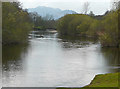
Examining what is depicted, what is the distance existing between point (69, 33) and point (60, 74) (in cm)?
8397

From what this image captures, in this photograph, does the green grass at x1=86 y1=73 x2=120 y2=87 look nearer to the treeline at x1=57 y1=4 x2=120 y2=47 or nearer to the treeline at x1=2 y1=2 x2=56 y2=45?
the treeline at x1=2 y1=2 x2=56 y2=45

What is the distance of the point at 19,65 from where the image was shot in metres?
28.3

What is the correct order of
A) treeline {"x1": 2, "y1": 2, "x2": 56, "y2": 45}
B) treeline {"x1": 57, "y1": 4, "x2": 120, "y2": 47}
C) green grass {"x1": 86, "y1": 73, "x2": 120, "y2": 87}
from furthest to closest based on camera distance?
treeline {"x1": 57, "y1": 4, "x2": 120, "y2": 47} → treeline {"x1": 2, "y1": 2, "x2": 56, "y2": 45} → green grass {"x1": 86, "y1": 73, "x2": 120, "y2": 87}

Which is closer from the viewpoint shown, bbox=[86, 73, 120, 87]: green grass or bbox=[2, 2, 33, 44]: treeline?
bbox=[86, 73, 120, 87]: green grass

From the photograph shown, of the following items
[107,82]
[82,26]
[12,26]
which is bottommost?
[82,26]

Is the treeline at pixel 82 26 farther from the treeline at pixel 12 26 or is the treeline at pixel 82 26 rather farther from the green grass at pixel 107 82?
the green grass at pixel 107 82

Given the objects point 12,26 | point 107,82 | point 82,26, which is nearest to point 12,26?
point 12,26

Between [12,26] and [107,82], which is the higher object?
[12,26]

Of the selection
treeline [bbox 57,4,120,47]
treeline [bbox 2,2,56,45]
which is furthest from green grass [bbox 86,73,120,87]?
treeline [bbox 57,4,120,47]

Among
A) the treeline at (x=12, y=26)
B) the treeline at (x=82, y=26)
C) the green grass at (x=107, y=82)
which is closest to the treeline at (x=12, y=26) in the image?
the treeline at (x=12, y=26)

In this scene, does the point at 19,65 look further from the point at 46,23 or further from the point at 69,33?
the point at 46,23

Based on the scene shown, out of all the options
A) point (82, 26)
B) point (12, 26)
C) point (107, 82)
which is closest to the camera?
point (107, 82)

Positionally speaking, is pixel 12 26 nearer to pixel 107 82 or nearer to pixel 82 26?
pixel 107 82

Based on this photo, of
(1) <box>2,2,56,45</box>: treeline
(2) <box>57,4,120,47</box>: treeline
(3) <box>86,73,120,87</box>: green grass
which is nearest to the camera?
(3) <box>86,73,120,87</box>: green grass
